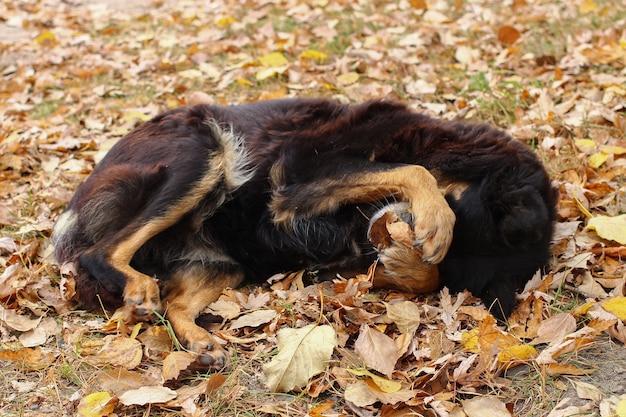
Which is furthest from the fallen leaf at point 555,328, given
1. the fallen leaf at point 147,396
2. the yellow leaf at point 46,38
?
the yellow leaf at point 46,38

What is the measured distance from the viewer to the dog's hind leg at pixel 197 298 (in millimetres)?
3156

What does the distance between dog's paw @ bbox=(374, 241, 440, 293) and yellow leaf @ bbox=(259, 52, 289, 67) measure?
3.97m

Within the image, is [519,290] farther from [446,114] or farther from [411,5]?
[411,5]

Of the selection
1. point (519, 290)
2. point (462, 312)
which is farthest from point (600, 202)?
point (462, 312)

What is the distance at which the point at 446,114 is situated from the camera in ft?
18.3

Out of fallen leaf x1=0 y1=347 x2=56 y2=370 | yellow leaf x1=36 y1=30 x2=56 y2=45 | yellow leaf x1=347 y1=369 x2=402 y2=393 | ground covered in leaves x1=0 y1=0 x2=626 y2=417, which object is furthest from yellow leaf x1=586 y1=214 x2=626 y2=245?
yellow leaf x1=36 y1=30 x2=56 y2=45

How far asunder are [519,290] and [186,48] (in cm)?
589

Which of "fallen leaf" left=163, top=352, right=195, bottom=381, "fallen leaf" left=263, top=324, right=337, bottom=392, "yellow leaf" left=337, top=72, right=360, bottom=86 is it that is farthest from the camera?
"yellow leaf" left=337, top=72, right=360, bottom=86

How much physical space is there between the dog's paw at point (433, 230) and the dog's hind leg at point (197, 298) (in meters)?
1.15

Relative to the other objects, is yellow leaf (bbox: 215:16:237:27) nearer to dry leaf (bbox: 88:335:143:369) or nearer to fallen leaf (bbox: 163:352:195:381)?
dry leaf (bbox: 88:335:143:369)

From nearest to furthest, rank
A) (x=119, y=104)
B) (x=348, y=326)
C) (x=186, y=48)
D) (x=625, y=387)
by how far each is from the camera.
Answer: (x=625, y=387) < (x=348, y=326) < (x=119, y=104) < (x=186, y=48)

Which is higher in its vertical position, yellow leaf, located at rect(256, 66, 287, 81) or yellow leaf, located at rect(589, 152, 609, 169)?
yellow leaf, located at rect(256, 66, 287, 81)

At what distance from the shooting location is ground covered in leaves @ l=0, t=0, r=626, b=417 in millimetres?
2801

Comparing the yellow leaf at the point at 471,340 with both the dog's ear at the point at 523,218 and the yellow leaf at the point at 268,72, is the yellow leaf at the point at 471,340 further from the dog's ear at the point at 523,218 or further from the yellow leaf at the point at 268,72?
the yellow leaf at the point at 268,72
